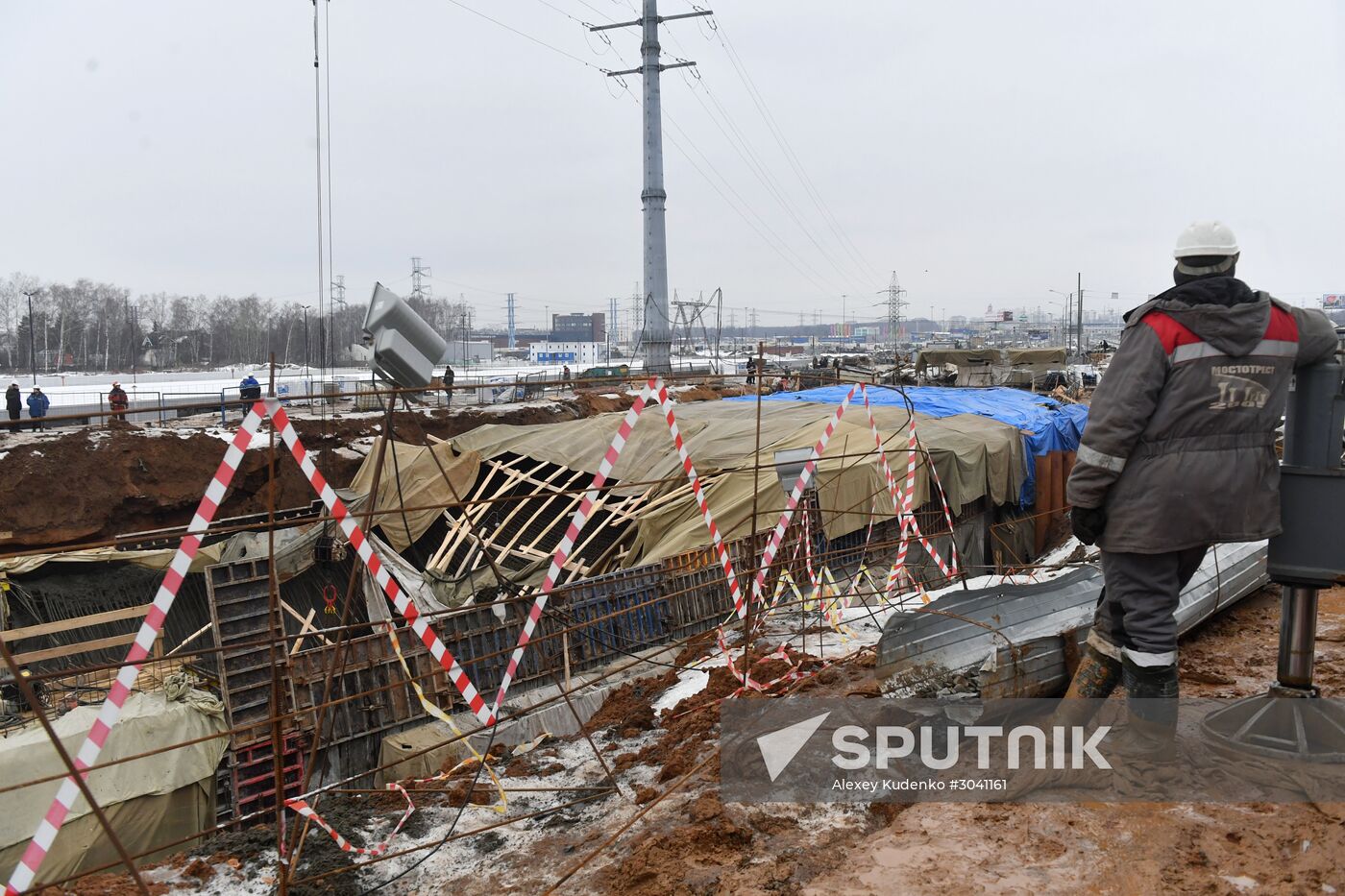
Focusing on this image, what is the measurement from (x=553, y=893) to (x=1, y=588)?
420 inches

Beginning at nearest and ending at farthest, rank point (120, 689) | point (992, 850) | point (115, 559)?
point (992, 850) → point (120, 689) → point (115, 559)

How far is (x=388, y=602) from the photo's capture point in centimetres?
955

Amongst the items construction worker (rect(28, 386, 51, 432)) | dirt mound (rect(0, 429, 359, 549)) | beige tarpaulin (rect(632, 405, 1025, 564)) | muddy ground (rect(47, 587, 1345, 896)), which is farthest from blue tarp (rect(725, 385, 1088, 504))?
construction worker (rect(28, 386, 51, 432))

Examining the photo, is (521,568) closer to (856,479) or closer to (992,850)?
(856,479)

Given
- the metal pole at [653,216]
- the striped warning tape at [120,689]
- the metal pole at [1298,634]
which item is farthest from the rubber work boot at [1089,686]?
the metal pole at [653,216]

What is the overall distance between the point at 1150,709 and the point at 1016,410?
15265mm

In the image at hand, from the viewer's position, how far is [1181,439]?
3139 mm

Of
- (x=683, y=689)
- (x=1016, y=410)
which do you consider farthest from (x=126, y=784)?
(x=1016, y=410)

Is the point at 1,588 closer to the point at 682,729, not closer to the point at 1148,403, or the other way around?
the point at 682,729

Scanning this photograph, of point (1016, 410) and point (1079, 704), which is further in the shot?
point (1016, 410)

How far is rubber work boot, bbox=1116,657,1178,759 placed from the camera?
3.20 m

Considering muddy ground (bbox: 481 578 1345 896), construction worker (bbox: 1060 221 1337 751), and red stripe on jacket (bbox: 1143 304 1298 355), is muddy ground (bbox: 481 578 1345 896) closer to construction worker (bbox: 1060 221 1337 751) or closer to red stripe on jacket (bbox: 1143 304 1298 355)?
construction worker (bbox: 1060 221 1337 751)

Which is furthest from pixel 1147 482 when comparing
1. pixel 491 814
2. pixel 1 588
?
pixel 1 588

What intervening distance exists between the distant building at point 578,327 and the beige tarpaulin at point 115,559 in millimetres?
123392
